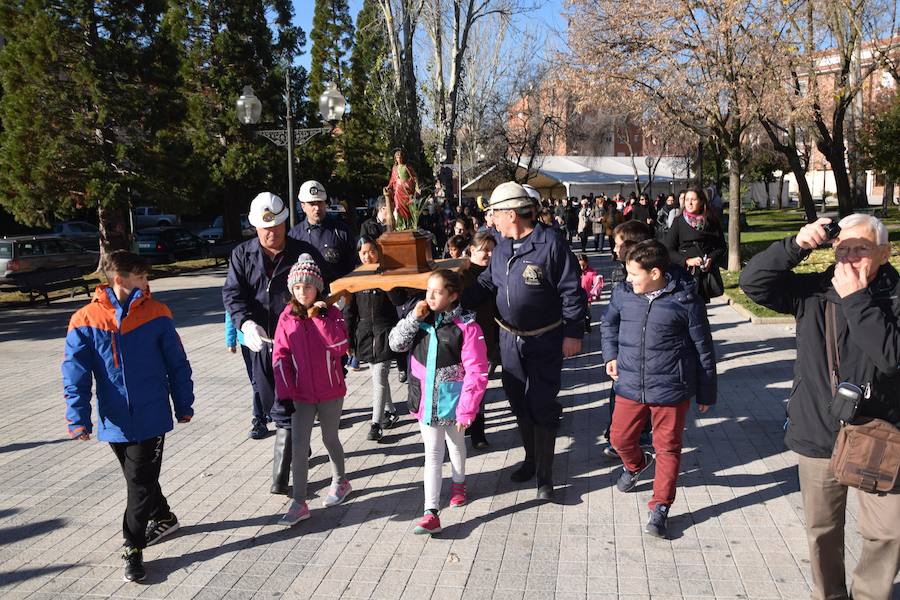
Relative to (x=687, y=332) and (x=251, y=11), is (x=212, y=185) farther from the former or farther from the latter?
(x=687, y=332)

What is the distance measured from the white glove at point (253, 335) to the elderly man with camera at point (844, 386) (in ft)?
9.98

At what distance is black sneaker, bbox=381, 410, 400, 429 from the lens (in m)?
6.56

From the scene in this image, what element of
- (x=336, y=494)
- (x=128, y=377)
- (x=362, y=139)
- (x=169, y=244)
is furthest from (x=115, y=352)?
(x=362, y=139)

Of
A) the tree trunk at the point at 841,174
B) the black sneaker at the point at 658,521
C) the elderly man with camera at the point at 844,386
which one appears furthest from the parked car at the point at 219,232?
the elderly man with camera at the point at 844,386

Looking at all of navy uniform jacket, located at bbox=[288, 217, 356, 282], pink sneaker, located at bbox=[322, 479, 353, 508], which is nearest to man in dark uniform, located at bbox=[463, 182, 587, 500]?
pink sneaker, located at bbox=[322, 479, 353, 508]

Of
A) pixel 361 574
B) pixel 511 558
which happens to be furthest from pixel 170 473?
pixel 511 558

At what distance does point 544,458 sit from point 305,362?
5.57 ft

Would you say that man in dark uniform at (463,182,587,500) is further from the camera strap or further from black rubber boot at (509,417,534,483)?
the camera strap

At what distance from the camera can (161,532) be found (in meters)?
4.53

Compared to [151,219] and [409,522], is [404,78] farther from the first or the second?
[151,219]

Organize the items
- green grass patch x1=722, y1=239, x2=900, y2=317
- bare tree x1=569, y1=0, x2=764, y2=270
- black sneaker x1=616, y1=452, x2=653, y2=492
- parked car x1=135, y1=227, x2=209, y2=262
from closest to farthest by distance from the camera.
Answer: black sneaker x1=616, y1=452, x2=653, y2=492
green grass patch x1=722, y1=239, x2=900, y2=317
bare tree x1=569, y1=0, x2=764, y2=270
parked car x1=135, y1=227, x2=209, y2=262

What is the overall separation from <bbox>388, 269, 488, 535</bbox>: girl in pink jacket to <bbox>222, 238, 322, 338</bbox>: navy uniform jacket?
3.82 ft

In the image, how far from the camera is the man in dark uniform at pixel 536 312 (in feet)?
15.5

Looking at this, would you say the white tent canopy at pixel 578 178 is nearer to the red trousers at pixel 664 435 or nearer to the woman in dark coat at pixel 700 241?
the woman in dark coat at pixel 700 241
